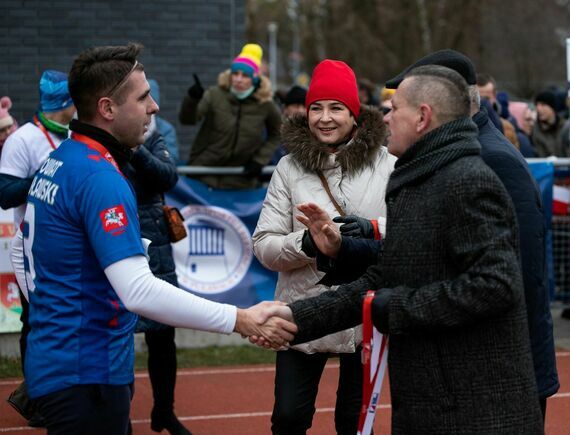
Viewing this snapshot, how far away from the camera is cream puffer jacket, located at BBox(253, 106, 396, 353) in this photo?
516 cm

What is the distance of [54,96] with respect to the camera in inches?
251

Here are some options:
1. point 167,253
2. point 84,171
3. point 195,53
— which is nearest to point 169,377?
point 167,253

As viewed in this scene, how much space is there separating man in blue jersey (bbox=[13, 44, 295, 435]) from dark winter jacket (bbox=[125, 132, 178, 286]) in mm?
2278

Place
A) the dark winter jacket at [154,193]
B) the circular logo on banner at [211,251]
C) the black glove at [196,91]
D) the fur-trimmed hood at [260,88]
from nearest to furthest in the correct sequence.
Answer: the dark winter jacket at [154,193] → the circular logo on banner at [211,251] → the fur-trimmed hood at [260,88] → the black glove at [196,91]

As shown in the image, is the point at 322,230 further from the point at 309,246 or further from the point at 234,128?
the point at 234,128

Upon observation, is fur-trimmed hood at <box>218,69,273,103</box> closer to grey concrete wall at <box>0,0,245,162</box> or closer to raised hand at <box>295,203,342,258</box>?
grey concrete wall at <box>0,0,245,162</box>

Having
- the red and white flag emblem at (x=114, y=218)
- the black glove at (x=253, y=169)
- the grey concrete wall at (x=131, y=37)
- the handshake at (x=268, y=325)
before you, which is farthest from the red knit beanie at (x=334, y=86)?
the grey concrete wall at (x=131, y=37)

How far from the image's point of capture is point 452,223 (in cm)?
343

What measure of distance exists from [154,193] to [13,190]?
2.63 feet

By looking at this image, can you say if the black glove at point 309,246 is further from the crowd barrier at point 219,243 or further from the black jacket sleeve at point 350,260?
the crowd barrier at point 219,243

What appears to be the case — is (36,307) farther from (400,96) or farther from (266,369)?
(266,369)

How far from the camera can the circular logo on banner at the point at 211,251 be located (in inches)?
365

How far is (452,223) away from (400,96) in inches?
19.6

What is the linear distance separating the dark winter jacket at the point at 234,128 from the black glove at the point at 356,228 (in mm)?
5306
